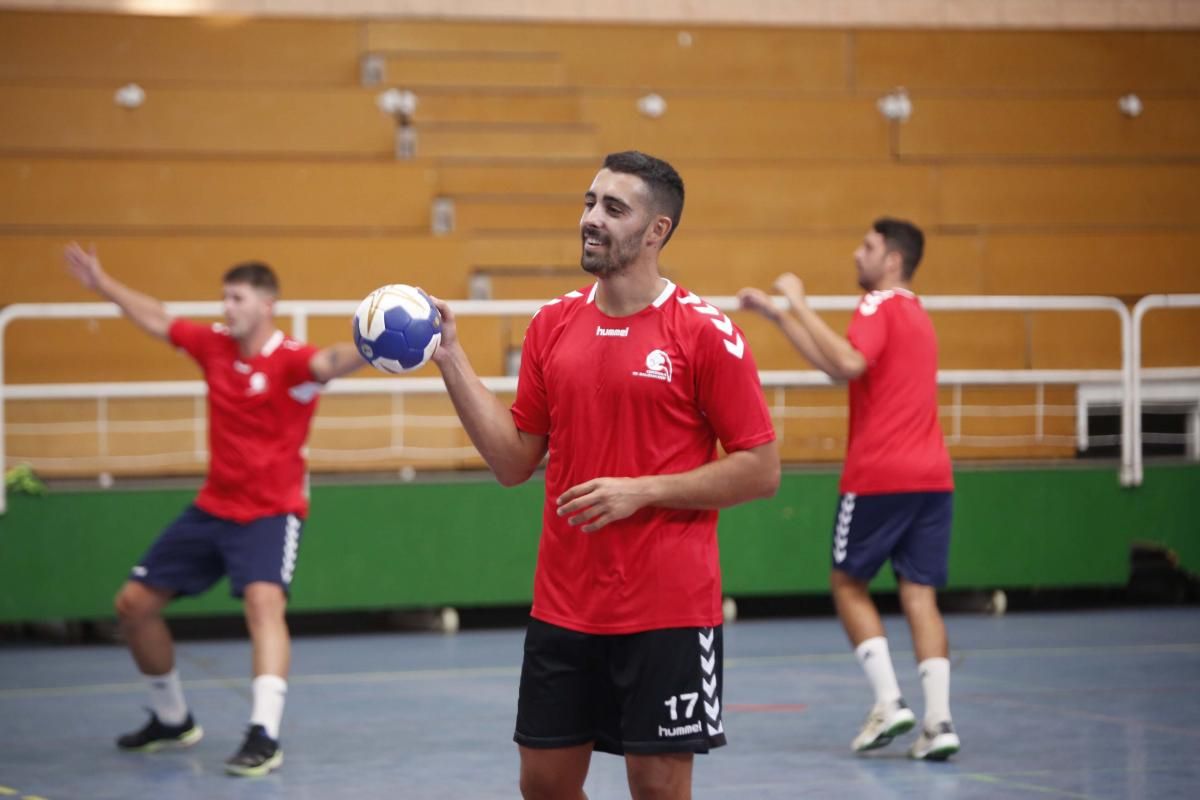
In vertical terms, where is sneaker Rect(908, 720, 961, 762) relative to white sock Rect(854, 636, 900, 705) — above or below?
below

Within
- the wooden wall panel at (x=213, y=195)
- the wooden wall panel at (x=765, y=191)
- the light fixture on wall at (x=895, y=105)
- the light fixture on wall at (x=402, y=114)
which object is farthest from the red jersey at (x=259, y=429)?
the light fixture on wall at (x=895, y=105)

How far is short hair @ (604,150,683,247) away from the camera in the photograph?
4.09 m

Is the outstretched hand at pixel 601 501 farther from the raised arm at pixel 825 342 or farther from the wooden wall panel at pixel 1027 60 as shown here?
the wooden wall panel at pixel 1027 60

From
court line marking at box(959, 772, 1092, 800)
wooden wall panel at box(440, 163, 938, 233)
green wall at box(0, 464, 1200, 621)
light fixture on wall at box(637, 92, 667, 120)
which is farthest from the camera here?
light fixture on wall at box(637, 92, 667, 120)

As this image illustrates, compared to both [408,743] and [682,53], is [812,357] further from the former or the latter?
[682,53]

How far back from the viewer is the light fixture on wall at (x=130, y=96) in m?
13.2

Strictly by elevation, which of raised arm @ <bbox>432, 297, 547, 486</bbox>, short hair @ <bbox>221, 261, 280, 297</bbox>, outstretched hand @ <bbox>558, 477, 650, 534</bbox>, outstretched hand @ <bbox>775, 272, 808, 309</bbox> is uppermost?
short hair @ <bbox>221, 261, 280, 297</bbox>

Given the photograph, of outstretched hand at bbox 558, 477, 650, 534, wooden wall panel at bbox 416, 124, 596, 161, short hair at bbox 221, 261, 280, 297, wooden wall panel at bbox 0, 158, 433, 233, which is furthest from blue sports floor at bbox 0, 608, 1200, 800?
wooden wall panel at bbox 416, 124, 596, 161

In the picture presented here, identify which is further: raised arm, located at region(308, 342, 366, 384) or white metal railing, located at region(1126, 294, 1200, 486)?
white metal railing, located at region(1126, 294, 1200, 486)

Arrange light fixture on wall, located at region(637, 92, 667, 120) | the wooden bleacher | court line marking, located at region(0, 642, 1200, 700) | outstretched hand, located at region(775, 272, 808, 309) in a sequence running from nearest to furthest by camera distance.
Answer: outstretched hand, located at region(775, 272, 808, 309), court line marking, located at region(0, 642, 1200, 700), the wooden bleacher, light fixture on wall, located at region(637, 92, 667, 120)

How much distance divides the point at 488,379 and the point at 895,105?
542 cm

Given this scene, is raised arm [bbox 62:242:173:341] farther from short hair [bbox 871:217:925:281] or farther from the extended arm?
the extended arm

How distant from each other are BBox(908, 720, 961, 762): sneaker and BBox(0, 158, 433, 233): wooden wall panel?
741cm

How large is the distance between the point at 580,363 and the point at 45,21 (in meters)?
11.1
